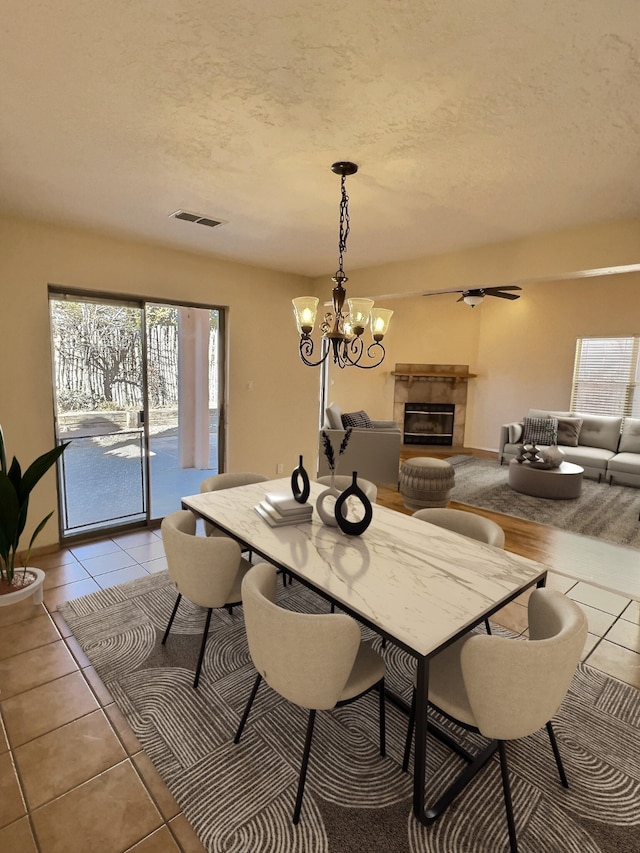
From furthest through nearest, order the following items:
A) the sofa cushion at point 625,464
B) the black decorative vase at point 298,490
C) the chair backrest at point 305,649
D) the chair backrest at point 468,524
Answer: the sofa cushion at point 625,464 → the black decorative vase at point 298,490 → the chair backrest at point 468,524 → the chair backrest at point 305,649

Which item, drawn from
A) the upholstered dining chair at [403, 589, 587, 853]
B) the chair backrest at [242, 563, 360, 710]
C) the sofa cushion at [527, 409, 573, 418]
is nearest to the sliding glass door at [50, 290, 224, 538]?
the chair backrest at [242, 563, 360, 710]

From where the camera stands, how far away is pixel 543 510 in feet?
16.2

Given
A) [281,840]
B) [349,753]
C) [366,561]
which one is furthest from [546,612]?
[281,840]

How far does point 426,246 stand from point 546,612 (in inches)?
114

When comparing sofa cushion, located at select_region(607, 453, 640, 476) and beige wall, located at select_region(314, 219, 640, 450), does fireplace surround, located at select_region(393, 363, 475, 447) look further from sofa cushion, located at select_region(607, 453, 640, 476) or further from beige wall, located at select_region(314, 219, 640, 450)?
sofa cushion, located at select_region(607, 453, 640, 476)

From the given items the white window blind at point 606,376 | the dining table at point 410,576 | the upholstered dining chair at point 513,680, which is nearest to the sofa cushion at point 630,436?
the white window blind at point 606,376

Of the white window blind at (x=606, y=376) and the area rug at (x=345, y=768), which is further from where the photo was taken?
the white window blind at (x=606, y=376)

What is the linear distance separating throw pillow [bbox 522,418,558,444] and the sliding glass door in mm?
4685

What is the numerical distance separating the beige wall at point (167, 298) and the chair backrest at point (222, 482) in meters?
1.48

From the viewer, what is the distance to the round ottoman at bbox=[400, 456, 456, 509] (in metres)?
4.85

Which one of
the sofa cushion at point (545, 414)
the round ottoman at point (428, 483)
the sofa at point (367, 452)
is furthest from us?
the sofa cushion at point (545, 414)

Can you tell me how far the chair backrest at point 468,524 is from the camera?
223 centimetres

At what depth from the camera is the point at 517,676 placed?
4.33 ft

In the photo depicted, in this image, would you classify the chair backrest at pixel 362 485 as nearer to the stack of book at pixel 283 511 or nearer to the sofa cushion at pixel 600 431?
the stack of book at pixel 283 511
